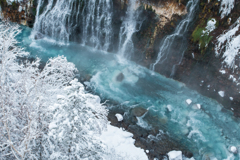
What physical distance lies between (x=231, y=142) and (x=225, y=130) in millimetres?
882

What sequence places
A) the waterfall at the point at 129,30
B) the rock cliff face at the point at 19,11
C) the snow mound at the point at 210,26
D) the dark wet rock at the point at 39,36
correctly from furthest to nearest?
the dark wet rock at the point at 39,36 → the rock cliff face at the point at 19,11 → the waterfall at the point at 129,30 → the snow mound at the point at 210,26

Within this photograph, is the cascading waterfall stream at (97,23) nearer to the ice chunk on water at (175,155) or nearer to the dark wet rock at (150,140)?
the dark wet rock at (150,140)

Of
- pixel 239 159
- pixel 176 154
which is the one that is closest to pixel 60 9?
pixel 176 154

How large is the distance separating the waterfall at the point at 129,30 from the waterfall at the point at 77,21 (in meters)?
1.43

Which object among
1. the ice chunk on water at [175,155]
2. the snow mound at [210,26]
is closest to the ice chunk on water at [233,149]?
the ice chunk on water at [175,155]

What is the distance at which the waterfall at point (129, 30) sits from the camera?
15.5 metres

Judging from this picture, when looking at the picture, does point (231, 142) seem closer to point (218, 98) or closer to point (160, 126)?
point (218, 98)

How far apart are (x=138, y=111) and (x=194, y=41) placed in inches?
296

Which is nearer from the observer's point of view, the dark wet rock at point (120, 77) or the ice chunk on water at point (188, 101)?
the ice chunk on water at point (188, 101)

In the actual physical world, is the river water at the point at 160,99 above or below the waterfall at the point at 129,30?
below

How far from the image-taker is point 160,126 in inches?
435

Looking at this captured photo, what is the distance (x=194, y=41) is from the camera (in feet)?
43.7

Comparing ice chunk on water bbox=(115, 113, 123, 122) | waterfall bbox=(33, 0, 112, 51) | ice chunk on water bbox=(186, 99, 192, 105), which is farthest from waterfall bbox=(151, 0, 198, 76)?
ice chunk on water bbox=(115, 113, 123, 122)

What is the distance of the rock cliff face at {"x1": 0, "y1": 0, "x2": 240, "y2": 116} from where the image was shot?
1186cm
